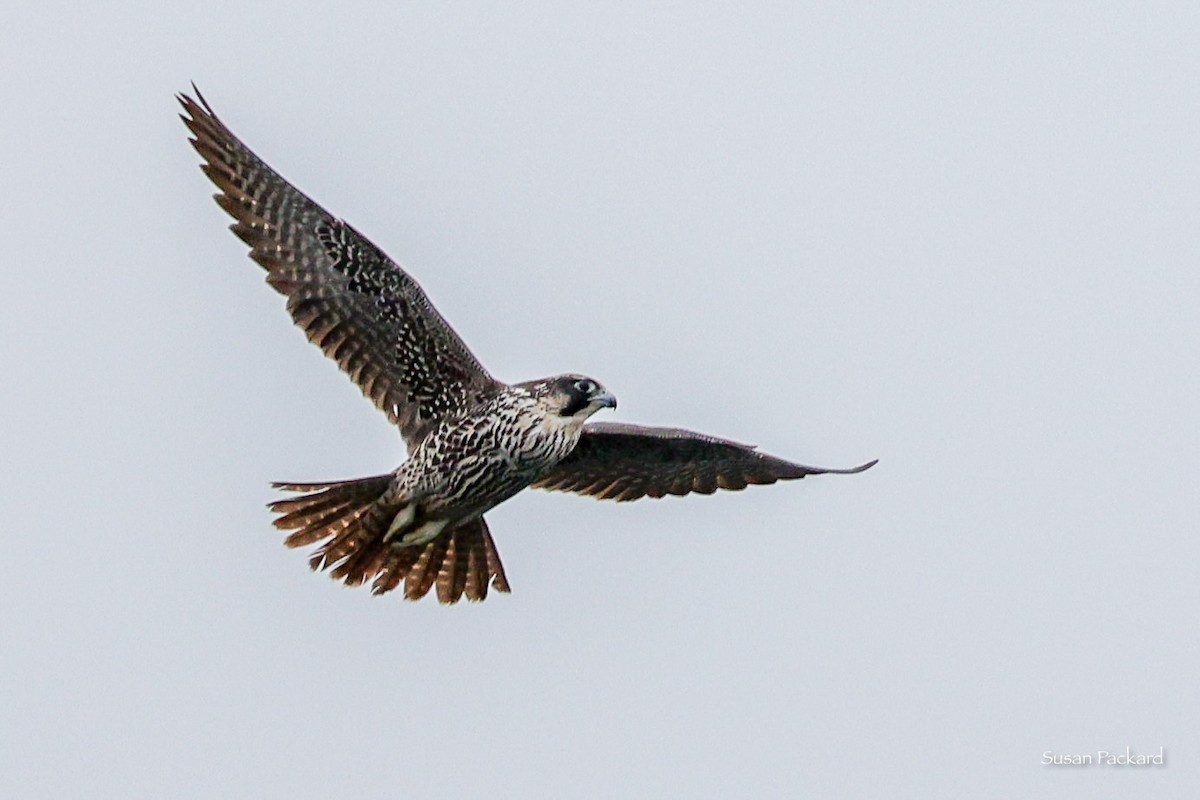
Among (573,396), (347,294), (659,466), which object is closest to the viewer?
(573,396)

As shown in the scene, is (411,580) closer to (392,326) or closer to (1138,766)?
(392,326)

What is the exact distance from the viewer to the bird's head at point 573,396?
63.6 ft

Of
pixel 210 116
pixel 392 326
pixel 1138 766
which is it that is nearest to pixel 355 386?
pixel 392 326

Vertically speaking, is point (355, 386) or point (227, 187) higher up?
point (227, 187)

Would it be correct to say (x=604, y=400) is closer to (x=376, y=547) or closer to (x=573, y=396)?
(x=573, y=396)

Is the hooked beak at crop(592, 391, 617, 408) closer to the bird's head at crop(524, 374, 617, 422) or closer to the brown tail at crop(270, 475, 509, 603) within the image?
the bird's head at crop(524, 374, 617, 422)

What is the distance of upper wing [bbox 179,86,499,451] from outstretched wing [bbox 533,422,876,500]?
1.22 meters

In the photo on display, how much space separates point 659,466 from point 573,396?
178 cm

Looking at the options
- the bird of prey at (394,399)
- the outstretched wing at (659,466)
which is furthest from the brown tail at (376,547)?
the outstretched wing at (659,466)

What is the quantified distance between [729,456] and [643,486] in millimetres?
755

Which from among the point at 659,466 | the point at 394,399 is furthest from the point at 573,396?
the point at 659,466

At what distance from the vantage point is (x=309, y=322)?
1980 cm

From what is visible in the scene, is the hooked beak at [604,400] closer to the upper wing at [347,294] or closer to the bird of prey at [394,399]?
the bird of prey at [394,399]

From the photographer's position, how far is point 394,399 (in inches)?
788
